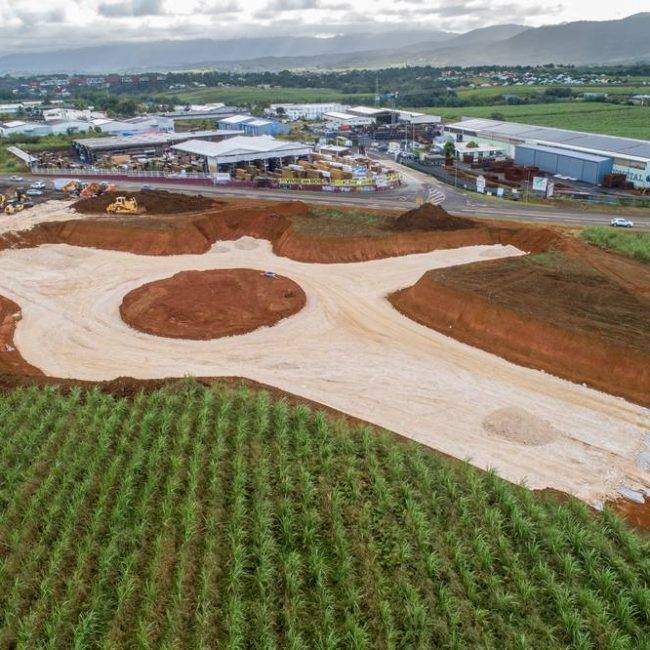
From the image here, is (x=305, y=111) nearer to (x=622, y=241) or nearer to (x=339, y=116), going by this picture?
(x=339, y=116)

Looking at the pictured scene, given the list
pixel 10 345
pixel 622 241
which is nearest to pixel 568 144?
pixel 622 241

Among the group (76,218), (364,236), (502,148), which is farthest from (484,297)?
(502,148)

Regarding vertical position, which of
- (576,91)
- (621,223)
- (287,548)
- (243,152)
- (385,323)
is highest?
(576,91)

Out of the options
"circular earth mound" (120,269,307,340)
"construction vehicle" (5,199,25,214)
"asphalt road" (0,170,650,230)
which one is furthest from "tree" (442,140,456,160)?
"construction vehicle" (5,199,25,214)

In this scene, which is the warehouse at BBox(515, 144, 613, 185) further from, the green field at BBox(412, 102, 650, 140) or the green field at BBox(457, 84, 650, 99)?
the green field at BBox(457, 84, 650, 99)

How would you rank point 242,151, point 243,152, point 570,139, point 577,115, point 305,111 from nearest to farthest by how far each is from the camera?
point 243,152, point 242,151, point 570,139, point 577,115, point 305,111

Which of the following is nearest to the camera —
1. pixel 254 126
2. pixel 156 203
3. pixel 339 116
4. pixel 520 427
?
pixel 520 427

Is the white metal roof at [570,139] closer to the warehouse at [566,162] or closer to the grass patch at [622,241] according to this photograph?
the warehouse at [566,162]

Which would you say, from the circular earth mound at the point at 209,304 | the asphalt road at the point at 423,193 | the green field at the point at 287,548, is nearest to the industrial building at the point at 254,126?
the asphalt road at the point at 423,193
